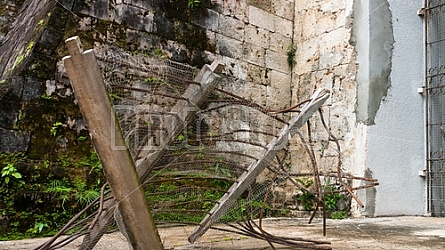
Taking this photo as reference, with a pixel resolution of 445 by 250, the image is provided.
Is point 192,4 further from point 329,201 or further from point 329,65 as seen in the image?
point 329,201

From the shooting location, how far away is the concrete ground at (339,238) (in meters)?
2.33

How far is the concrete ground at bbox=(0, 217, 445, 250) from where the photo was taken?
233cm

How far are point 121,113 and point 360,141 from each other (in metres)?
3.40

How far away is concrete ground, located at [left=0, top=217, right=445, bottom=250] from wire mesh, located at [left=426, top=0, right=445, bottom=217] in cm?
109

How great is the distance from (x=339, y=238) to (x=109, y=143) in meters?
2.03

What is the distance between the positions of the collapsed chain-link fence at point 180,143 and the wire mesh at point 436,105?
2951 millimetres

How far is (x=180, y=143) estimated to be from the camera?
2006 millimetres

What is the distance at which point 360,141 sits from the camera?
458 centimetres

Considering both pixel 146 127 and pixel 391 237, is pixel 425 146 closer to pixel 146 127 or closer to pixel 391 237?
pixel 391 237

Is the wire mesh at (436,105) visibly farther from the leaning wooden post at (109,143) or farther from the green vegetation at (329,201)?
the leaning wooden post at (109,143)

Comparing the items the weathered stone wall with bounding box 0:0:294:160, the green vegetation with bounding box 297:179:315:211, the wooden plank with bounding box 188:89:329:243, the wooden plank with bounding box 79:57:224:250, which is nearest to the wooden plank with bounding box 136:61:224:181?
the wooden plank with bounding box 79:57:224:250

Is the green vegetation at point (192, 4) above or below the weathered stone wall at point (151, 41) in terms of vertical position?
above

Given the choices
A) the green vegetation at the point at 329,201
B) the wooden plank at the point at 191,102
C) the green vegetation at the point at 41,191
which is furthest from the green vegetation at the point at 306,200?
the wooden plank at the point at 191,102

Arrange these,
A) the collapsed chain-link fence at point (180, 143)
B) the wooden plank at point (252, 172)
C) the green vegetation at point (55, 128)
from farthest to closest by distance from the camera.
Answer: the green vegetation at point (55, 128), the wooden plank at point (252, 172), the collapsed chain-link fence at point (180, 143)
